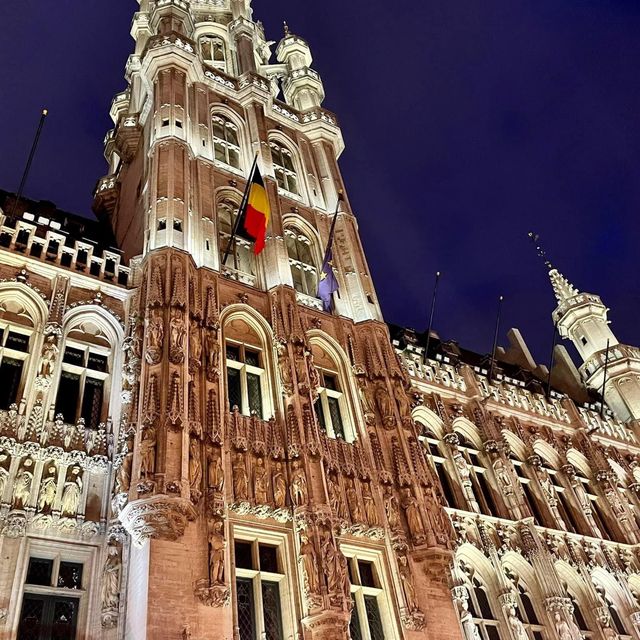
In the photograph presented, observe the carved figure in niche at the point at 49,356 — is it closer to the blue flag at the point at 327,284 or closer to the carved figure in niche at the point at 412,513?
the blue flag at the point at 327,284

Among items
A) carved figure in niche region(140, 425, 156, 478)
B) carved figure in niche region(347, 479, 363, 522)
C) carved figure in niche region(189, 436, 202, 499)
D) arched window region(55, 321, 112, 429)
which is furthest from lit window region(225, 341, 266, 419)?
carved figure in niche region(140, 425, 156, 478)

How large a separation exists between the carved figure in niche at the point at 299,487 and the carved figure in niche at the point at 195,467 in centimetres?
253

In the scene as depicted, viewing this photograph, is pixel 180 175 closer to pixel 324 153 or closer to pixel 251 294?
pixel 251 294

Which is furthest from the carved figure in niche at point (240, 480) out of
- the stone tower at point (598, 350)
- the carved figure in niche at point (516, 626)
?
the stone tower at point (598, 350)

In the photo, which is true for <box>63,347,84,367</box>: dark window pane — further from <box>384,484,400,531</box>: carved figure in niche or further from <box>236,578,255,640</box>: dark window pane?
<box>384,484,400,531</box>: carved figure in niche

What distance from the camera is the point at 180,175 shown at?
77.8 feet

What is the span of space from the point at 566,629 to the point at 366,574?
731 cm

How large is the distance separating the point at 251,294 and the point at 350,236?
705 centimetres

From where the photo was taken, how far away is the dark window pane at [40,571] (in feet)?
46.6

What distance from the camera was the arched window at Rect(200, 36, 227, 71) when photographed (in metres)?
35.1

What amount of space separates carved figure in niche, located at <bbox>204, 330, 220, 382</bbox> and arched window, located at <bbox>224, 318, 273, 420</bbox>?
942 millimetres

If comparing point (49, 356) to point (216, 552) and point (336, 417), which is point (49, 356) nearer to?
point (216, 552)

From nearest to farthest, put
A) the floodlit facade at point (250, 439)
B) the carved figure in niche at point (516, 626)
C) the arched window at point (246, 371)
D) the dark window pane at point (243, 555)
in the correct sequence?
the floodlit facade at point (250, 439) < the dark window pane at point (243, 555) < the arched window at point (246, 371) < the carved figure in niche at point (516, 626)

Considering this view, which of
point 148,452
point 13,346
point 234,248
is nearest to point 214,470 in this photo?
point 148,452
